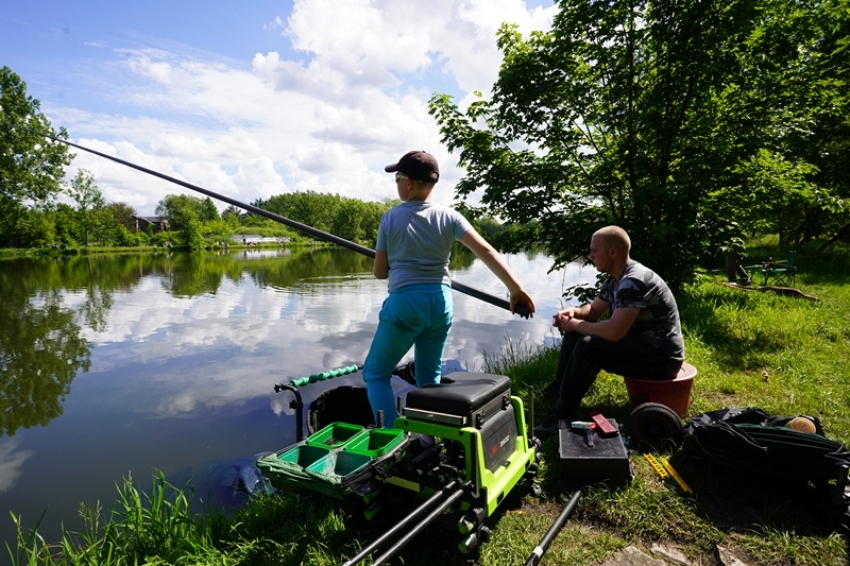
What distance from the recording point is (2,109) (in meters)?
40.6

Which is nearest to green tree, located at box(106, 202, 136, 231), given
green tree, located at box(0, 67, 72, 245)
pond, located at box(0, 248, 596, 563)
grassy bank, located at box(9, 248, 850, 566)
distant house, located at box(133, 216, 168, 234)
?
distant house, located at box(133, 216, 168, 234)

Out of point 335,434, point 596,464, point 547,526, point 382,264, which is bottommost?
point 547,526

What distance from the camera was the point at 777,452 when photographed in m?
2.66

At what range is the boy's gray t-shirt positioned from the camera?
2.75 metres

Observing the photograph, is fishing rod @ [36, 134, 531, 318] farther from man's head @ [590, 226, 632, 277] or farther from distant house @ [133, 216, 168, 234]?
distant house @ [133, 216, 168, 234]

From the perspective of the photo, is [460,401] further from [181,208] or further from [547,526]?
[181,208]

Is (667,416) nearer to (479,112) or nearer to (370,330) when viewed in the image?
(479,112)

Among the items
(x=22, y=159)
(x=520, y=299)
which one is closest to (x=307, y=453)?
(x=520, y=299)

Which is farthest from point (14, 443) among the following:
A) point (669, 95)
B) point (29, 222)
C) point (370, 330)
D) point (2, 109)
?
point (29, 222)

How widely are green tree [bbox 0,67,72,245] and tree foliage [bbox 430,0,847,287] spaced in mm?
46197

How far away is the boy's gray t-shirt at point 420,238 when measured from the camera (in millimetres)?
2754

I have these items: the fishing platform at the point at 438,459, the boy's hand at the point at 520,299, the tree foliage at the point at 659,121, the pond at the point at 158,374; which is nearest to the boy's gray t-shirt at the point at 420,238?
the boy's hand at the point at 520,299

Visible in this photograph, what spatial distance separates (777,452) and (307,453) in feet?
8.53

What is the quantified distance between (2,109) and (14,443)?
49460mm
